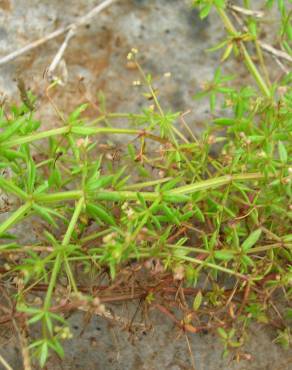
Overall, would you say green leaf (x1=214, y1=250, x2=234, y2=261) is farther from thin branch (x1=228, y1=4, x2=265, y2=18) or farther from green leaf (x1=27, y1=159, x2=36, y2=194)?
thin branch (x1=228, y1=4, x2=265, y2=18)

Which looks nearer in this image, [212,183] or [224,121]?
[212,183]

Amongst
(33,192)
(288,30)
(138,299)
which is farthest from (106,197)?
(288,30)

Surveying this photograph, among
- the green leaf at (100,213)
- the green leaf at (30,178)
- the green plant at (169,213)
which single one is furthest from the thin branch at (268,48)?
the green leaf at (30,178)

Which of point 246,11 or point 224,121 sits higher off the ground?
point 246,11

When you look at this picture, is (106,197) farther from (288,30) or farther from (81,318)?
(288,30)

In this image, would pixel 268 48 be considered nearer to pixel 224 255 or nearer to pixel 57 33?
pixel 57 33

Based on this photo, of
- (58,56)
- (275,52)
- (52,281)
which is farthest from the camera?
(275,52)

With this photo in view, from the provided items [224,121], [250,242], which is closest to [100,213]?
[250,242]

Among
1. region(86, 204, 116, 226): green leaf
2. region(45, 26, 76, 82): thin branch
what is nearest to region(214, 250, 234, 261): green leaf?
region(86, 204, 116, 226): green leaf
